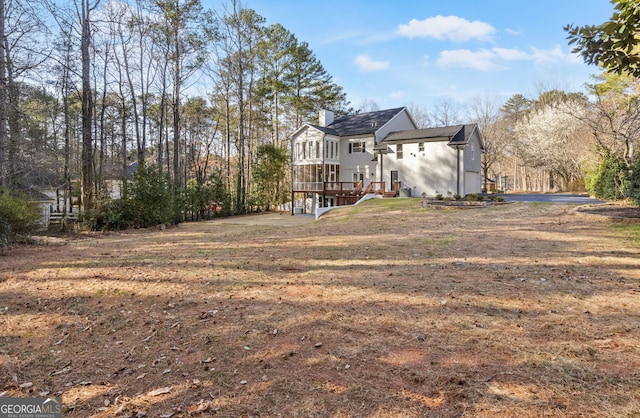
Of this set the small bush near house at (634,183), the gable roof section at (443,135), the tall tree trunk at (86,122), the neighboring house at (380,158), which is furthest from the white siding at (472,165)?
the tall tree trunk at (86,122)

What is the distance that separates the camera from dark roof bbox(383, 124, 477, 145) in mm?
22781

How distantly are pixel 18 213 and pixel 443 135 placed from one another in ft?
74.5

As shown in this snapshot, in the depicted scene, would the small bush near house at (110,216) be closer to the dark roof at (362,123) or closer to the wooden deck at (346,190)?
the wooden deck at (346,190)

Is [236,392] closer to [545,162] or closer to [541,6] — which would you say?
[541,6]

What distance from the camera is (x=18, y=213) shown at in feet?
33.2

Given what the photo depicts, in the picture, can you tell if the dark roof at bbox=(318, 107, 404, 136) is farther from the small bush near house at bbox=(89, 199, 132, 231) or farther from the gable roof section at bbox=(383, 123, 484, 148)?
the small bush near house at bbox=(89, 199, 132, 231)

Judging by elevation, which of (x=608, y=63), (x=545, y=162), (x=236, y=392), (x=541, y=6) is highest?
(x=541, y=6)

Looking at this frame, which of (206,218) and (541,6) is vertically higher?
(541,6)

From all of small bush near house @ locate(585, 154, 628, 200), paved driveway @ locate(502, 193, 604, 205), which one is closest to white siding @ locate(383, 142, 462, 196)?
paved driveway @ locate(502, 193, 604, 205)

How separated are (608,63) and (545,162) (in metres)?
35.2

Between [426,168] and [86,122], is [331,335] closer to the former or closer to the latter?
[86,122]

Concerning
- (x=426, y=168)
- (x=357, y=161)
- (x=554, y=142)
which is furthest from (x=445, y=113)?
(x=426, y=168)

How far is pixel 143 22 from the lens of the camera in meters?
21.3

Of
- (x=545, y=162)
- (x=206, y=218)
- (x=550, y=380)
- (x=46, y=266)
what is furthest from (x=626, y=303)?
(x=545, y=162)
